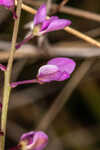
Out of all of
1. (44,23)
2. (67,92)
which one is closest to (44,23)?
(44,23)

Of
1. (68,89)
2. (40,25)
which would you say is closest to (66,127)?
(68,89)

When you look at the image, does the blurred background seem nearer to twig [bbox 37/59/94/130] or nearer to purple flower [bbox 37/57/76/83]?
twig [bbox 37/59/94/130]

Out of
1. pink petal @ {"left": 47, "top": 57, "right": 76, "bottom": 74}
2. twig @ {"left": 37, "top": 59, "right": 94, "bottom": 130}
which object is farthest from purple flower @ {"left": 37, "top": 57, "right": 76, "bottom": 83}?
twig @ {"left": 37, "top": 59, "right": 94, "bottom": 130}

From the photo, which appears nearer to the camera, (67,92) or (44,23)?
(44,23)

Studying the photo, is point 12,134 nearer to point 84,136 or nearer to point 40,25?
point 84,136

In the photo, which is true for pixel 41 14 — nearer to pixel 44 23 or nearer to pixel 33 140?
pixel 44 23

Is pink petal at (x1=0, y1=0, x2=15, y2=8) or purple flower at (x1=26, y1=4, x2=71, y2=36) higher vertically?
pink petal at (x1=0, y1=0, x2=15, y2=8)

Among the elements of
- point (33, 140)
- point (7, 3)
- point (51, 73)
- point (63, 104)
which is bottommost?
point (63, 104)
